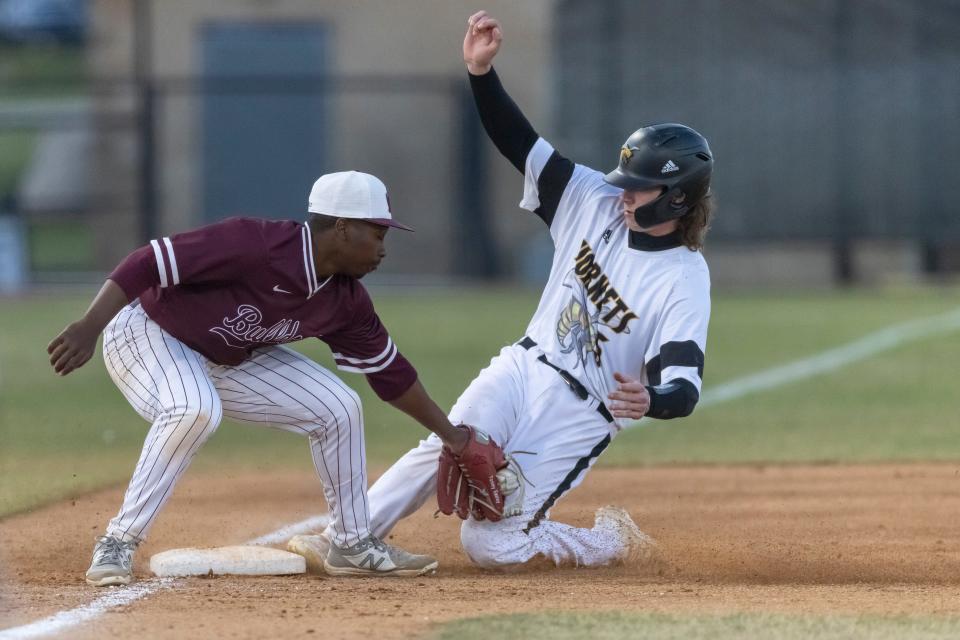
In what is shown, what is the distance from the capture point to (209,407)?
486 cm

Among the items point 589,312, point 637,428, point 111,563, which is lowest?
point 637,428

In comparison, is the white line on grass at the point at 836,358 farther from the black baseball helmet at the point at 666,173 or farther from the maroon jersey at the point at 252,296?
the maroon jersey at the point at 252,296

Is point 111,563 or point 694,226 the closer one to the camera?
point 111,563

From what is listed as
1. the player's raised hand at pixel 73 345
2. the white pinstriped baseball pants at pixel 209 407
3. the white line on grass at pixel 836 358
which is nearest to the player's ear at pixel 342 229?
the white pinstriped baseball pants at pixel 209 407

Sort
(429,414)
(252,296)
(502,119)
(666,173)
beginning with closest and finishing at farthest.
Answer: (252,296)
(429,414)
(666,173)
(502,119)

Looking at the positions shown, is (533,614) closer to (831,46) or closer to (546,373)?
(546,373)

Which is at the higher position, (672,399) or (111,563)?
(672,399)

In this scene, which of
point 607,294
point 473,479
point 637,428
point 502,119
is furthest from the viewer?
point 637,428

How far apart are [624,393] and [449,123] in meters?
16.7

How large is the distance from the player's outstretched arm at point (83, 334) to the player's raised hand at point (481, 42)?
169 centimetres

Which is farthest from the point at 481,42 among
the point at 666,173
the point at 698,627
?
the point at 698,627

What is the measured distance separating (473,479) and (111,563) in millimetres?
1294

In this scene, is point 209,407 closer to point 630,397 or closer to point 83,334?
point 83,334

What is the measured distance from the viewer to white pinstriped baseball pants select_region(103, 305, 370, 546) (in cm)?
484
